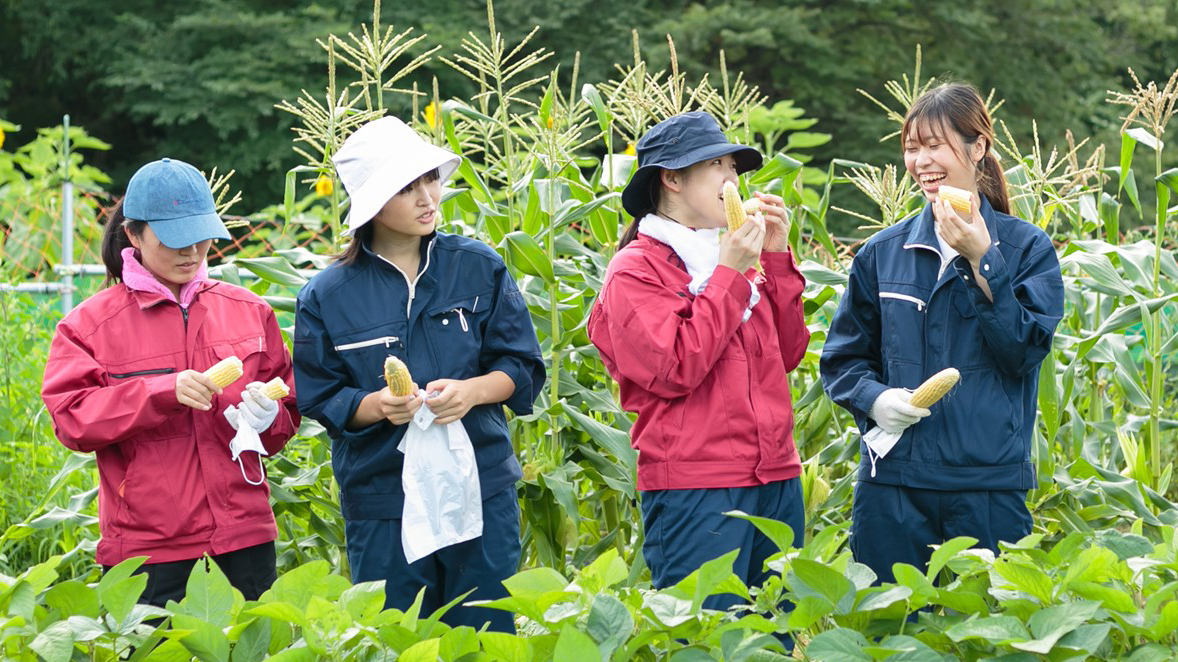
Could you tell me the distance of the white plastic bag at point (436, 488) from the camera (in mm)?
2887

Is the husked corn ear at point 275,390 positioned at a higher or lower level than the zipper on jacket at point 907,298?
lower

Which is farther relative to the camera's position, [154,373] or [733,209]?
[154,373]

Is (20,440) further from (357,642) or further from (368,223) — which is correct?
(357,642)

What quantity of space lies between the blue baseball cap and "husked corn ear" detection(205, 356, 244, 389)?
1.11ft

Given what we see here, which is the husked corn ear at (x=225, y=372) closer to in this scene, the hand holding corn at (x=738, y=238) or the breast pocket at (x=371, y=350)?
the breast pocket at (x=371, y=350)

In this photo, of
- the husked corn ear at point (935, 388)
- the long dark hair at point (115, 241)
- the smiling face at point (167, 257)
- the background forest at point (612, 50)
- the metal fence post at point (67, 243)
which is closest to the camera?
the husked corn ear at point (935, 388)

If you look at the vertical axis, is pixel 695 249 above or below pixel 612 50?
below

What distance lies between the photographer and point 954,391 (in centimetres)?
289

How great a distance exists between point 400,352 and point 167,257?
0.63m

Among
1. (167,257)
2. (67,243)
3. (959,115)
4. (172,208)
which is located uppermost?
(959,115)

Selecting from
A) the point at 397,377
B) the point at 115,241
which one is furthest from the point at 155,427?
the point at 397,377

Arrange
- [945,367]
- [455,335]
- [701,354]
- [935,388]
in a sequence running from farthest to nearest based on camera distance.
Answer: [455,335]
[945,367]
[701,354]
[935,388]

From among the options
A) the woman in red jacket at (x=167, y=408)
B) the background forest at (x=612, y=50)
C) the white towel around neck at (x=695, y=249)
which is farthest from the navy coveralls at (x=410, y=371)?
the background forest at (x=612, y=50)

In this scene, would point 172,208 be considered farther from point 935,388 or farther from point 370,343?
point 935,388
